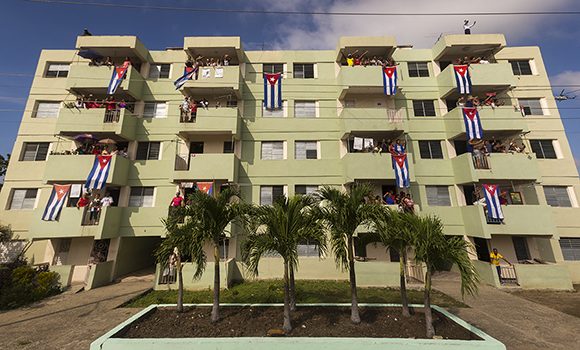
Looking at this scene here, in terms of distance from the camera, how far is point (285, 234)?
8.41 m

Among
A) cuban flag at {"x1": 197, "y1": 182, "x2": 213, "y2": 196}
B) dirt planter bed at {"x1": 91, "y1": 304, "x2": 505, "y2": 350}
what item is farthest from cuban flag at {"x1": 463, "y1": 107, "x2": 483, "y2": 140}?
cuban flag at {"x1": 197, "y1": 182, "x2": 213, "y2": 196}

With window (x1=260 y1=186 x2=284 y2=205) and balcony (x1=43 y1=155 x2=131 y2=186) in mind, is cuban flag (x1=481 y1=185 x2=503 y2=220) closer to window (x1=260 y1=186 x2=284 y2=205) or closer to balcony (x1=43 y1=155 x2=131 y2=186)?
window (x1=260 y1=186 x2=284 y2=205)

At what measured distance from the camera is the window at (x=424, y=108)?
68.6 ft

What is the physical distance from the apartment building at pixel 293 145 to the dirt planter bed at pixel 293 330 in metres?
6.40

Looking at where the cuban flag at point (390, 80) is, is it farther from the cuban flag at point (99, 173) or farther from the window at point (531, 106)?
the cuban flag at point (99, 173)

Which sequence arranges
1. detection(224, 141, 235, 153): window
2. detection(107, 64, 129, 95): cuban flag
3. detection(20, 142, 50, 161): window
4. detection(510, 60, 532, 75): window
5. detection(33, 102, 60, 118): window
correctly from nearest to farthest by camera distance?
detection(107, 64, 129, 95): cuban flag < detection(20, 142, 50, 161): window < detection(224, 141, 235, 153): window < detection(33, 102, 60, 118): window < detection(510, 60, 532, 75): window

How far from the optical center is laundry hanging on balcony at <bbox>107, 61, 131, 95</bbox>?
1902cm

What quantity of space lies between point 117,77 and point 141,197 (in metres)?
9.71

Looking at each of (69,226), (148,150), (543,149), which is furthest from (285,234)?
(543,149)

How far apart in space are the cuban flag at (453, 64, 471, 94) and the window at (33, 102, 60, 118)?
33.0 meters

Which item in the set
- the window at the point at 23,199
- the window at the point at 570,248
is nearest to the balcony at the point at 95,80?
the window at the point at 23,199

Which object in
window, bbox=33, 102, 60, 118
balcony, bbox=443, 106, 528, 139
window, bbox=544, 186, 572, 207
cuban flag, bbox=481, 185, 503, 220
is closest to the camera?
cuban flag, bbox=481, 185, 503, 220

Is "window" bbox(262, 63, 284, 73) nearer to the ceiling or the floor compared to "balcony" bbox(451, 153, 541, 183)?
nearer to the ceiling

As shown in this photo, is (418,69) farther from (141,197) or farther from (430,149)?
(141,197)
